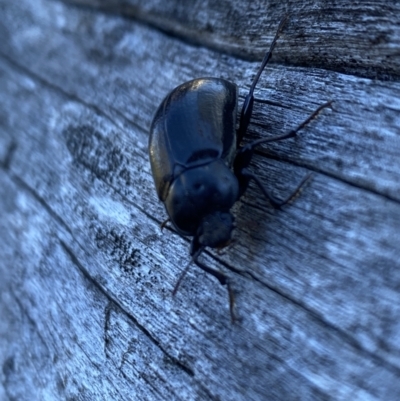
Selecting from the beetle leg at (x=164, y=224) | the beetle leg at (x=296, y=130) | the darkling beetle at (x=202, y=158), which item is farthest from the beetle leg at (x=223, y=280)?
the beetle leg at (x=296, y=130)

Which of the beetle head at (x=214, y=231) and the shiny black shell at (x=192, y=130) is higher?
the shiny black shell at (x=192, y=130)

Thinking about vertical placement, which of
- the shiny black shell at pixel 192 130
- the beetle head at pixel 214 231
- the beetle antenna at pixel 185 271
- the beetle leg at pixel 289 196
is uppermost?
the shiny black shell at pixel 192 130

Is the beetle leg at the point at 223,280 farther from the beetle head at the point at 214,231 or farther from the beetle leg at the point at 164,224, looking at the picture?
the beetle leg at the point at 164,224

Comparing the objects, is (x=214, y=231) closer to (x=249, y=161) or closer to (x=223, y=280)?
(x=223, y=280)

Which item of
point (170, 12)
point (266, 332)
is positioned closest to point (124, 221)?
point (266, 332)

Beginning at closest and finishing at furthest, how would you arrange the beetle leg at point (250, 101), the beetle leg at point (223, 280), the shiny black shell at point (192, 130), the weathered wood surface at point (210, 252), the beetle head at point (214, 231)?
1. the weathered wood surface at point (210, 252)
2. the beetle leg at point (223, 280)
3. the beetle head at point (214, 231)
4. the shiny black shell at point (192, 130)
5. the beetle leg at point (250, 101)

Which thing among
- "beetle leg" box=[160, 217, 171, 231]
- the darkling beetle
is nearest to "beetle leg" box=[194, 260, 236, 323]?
the darkling beetle

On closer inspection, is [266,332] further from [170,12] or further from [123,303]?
[170,12]
